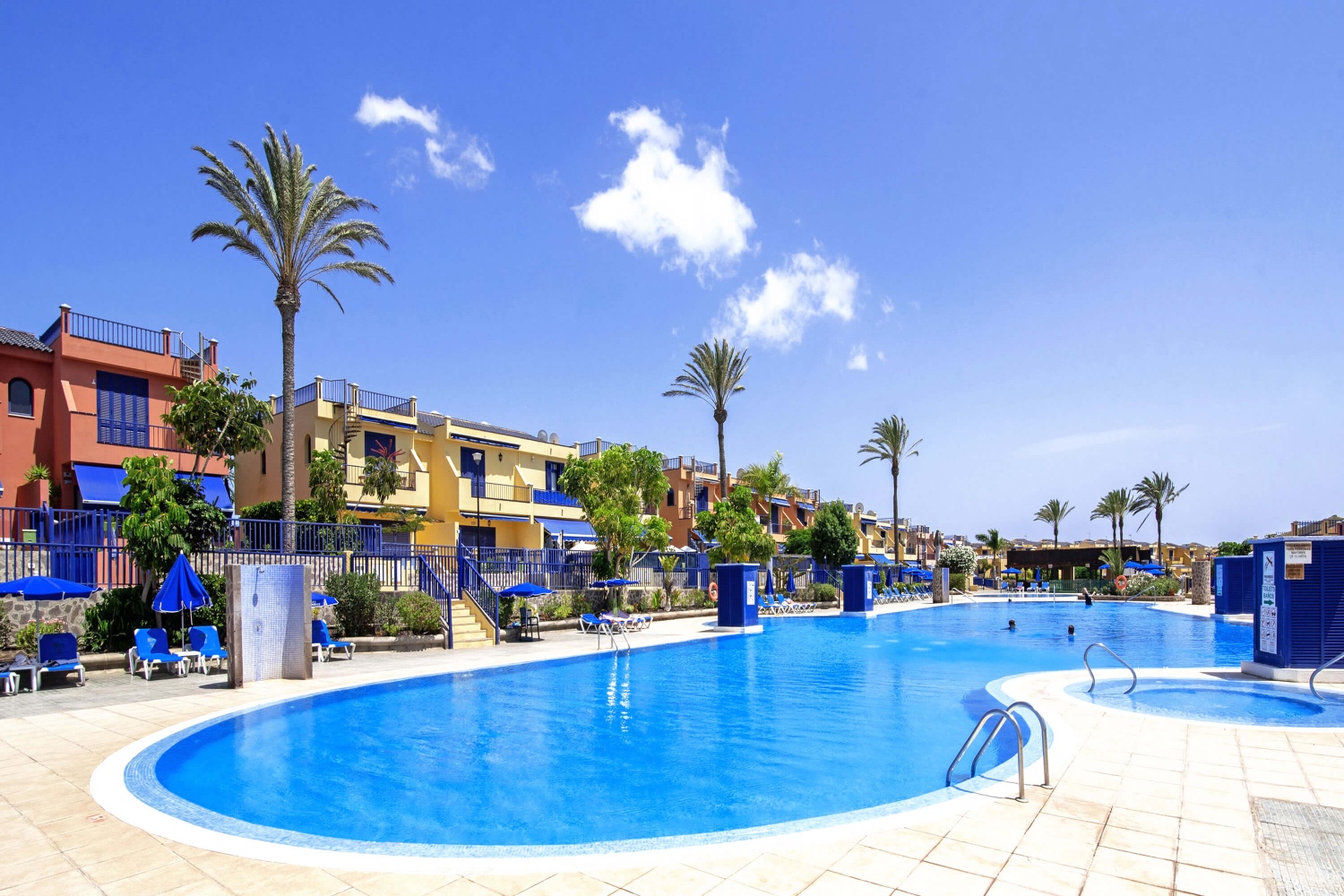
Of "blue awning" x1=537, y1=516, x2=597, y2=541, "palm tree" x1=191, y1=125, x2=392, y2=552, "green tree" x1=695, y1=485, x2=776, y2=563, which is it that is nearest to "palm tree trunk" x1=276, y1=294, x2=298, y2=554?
"palm tree" x1=191, y1=125, x2=392, y2=552

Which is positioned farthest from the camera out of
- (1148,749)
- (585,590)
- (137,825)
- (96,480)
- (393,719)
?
(585,590)

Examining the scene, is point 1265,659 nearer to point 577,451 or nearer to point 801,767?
point 801,767

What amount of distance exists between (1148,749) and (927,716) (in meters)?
4.04

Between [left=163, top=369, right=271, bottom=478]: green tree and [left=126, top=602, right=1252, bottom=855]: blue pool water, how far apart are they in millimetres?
12305

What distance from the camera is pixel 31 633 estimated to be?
14.8 m

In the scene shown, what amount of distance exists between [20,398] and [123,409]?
2.82 m

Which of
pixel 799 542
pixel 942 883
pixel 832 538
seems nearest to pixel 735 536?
pixel 832 538

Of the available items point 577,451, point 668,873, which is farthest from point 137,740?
point 577,451

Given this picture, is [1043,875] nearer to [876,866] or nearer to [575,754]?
[876,866]

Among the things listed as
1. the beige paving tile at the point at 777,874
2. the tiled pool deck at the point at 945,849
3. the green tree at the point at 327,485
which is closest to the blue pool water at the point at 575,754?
the tiled pool deck at the point at 945,849

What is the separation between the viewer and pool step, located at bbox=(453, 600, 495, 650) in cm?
2062

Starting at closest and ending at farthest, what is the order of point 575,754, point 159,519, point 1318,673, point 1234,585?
point 575,754 → point 1318,673 → point 159,519 → point 1234,585

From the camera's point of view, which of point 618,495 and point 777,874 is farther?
point 618,495

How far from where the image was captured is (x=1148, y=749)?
8.28 m
